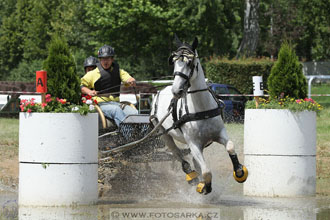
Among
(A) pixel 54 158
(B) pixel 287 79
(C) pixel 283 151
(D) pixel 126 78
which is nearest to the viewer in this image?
(A) pixel 54 158

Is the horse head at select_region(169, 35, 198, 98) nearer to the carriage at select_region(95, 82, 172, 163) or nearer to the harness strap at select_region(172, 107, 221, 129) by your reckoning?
the harness strap at select_region(172, 107, 221, 129)

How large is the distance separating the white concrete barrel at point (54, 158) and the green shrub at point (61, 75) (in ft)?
1.78

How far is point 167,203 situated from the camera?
390 inches

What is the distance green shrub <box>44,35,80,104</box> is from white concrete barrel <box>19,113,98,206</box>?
1.78ft

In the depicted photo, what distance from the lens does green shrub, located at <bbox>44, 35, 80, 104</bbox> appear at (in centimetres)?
980

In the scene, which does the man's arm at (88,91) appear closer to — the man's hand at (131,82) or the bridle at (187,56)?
the man's hand at (131,82)

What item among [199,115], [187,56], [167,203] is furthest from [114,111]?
[187,56]

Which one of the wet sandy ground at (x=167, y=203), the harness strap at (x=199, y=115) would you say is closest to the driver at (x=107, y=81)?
the wet sandy ground at (x=167, y=203)

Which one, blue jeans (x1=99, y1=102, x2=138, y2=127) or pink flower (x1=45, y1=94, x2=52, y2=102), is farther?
blue jeans (x1=99, y1=102, x2=138, y2=127)

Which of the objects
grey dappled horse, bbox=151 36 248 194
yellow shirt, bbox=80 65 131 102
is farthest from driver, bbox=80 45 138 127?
grey dappled horse, bbox=151 36 248 194

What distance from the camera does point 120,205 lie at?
31.7ft

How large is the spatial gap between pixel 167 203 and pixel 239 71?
60.8ft

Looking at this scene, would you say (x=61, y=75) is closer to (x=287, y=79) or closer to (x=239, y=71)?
(x=287, y=79)

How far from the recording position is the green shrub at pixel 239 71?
1099 inches
